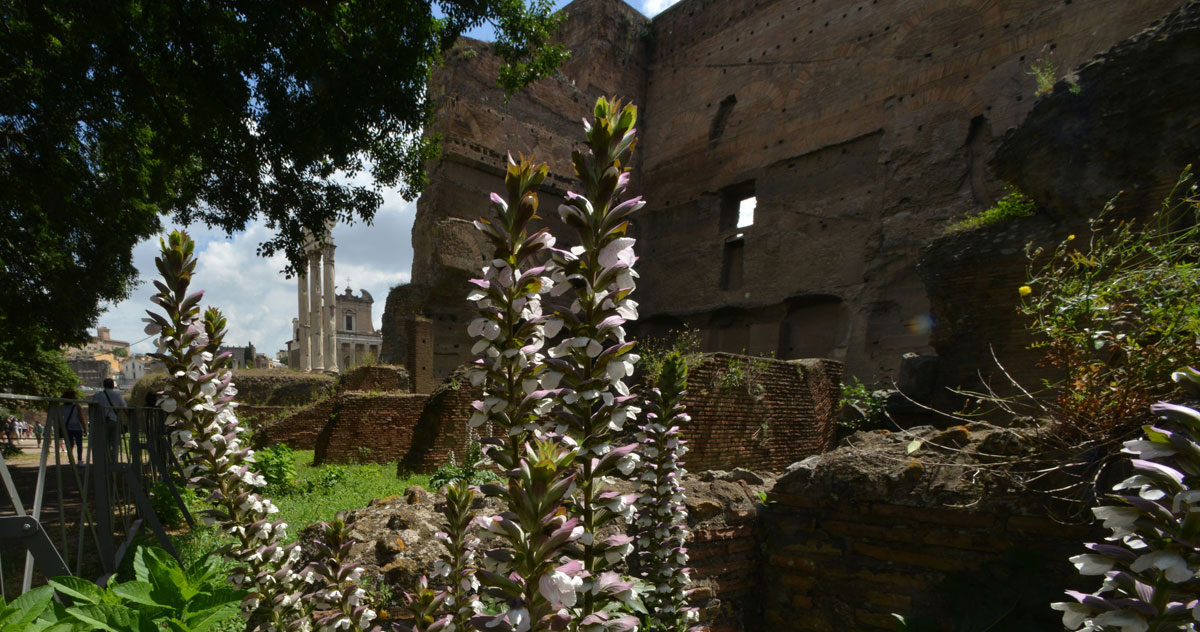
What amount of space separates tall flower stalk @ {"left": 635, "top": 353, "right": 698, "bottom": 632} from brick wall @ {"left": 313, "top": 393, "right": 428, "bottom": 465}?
28.1 ft

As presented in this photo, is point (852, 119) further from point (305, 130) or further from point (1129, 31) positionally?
point (305, 130)

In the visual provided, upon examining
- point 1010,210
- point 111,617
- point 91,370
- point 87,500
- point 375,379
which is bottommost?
point 87,500

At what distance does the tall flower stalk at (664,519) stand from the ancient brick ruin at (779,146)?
44.0 ft

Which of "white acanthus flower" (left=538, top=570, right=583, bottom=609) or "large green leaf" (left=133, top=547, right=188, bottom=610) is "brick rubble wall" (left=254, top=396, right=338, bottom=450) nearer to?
"large green leaf" (left=133, top=547, right=188, bottom=610)

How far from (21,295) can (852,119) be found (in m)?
18.9

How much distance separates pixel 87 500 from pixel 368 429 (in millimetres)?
7138

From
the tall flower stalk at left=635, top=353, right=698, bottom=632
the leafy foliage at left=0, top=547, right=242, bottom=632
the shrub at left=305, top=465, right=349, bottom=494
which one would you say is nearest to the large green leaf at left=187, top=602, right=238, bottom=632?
the leafy foliage at left=0, top=547, right=242, bottom=632

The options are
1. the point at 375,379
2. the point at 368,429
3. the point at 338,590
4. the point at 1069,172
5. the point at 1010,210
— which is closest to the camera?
the point at 338,590

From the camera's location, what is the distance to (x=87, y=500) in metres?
3.79

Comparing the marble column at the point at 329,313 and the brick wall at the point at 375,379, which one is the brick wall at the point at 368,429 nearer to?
the brick wall at the point at 375,379

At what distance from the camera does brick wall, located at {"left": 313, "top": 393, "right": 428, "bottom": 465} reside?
10.4 meters

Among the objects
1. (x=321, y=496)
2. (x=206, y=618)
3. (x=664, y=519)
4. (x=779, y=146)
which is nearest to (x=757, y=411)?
(x=321, y=496)

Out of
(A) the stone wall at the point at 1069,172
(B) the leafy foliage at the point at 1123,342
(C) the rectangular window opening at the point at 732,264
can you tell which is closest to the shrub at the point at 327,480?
(B) the leafy foliage at the point at 1123,342

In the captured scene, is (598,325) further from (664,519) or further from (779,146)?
(779,146)
